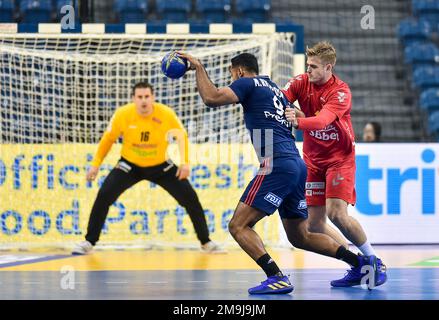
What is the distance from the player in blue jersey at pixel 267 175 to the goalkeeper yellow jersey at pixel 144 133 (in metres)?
4.39

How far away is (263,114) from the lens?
7914mm

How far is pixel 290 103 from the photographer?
856 centimetres

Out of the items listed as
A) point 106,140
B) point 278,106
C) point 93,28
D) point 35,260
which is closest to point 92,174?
point 106,140

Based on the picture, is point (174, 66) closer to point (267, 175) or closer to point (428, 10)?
point (267, 175)

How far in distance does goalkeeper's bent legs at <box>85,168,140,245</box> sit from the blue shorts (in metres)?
4.50

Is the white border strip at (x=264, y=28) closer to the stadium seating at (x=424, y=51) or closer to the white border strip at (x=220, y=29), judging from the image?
the white border strip at (x=220, y=29)

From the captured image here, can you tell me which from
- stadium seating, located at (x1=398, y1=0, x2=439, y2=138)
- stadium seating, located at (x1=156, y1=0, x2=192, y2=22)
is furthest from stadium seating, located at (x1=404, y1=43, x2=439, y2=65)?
stadium seating, located at (x1=156, y1=0, x2=192, y2=22)

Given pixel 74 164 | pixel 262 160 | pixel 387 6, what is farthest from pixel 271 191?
pixel 387 6

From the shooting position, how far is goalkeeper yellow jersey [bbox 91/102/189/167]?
12344mm

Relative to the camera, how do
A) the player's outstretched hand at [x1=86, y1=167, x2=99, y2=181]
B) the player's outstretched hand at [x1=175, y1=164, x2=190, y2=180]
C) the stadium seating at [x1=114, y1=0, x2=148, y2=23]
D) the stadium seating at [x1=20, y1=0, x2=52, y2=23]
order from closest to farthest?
the player's outstretched hand at [x1=86, y1=167, x2=99, y2=181], the player's outstretched hand at [x1=175, y1=164, x2=190, y2=180], the stadium seating at [x1=20, y1=0, x2=52, y2=23], the stadium seating at [x1=114, y1=0, x2=148, y2=23]

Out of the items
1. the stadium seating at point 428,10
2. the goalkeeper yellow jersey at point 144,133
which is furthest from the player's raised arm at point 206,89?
the stadium seating at point 428,10

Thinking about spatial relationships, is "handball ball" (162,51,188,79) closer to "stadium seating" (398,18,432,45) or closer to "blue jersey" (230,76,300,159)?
"blue jersey" (230,76,300,159)
